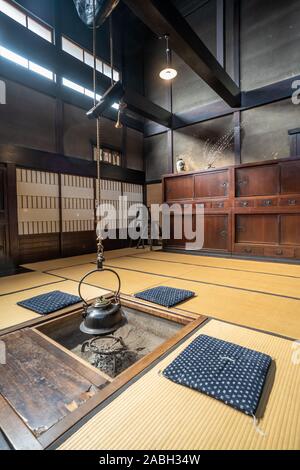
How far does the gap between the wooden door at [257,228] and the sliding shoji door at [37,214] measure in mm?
3292

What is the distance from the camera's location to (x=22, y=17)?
3799 mm

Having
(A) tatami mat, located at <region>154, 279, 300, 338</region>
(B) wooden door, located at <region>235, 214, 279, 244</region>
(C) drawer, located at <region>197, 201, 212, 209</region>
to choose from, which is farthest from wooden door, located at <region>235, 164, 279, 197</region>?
(A) tatami mat, located at <region>154, 279, 300, 338</region>

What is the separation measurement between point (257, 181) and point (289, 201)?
1.97 feet

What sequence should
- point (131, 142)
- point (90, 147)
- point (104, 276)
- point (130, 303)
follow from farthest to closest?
1. point (131, 142)
2. point (90, 147)
3. point (104, 276)
4. point (130, 303)

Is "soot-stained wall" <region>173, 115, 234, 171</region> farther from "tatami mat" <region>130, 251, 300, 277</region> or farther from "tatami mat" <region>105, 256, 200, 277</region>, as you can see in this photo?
"tatami mat" <region>105, 256, 200, 277</region>

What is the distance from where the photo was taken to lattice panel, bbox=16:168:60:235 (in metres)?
3.92

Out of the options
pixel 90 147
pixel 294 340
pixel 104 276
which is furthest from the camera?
pixel 90 147

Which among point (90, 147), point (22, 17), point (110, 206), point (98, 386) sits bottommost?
point (98, 386)

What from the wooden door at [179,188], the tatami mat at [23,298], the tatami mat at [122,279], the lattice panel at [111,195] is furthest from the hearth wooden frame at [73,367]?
the lattice panel at [111,195]

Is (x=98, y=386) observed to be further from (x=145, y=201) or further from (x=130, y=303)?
(x=145, y=201)

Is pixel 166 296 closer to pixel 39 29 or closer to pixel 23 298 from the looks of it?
pixel 23 298

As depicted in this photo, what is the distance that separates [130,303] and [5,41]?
10.6ft

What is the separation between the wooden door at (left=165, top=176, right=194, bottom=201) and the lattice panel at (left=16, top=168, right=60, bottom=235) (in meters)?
2.20

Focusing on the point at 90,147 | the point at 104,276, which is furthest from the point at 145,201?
the point at 104,276
